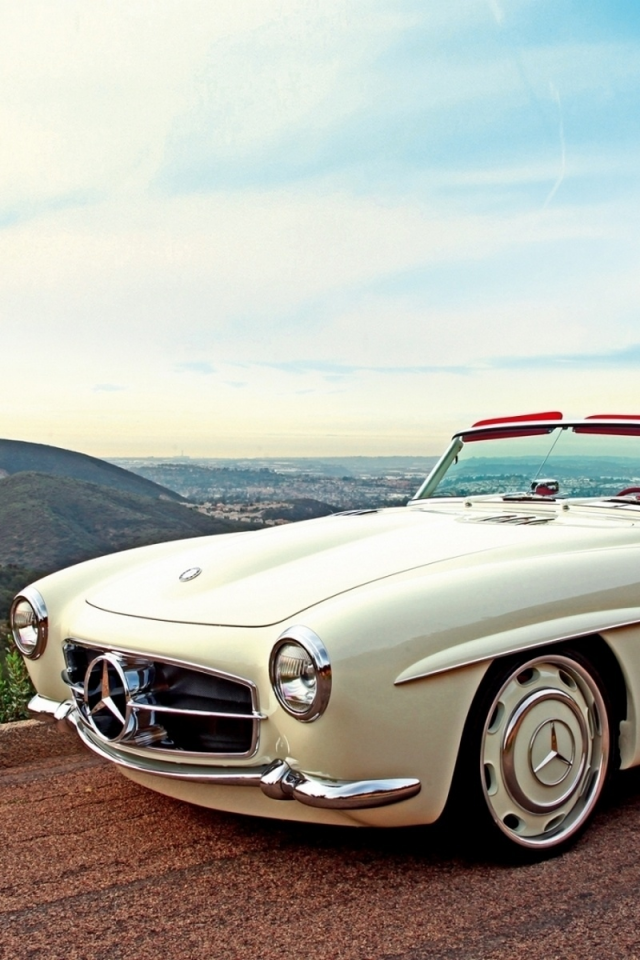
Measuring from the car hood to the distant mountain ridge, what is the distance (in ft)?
21.6

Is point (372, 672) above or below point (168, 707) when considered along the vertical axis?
above

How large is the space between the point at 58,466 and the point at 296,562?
782 centimetres

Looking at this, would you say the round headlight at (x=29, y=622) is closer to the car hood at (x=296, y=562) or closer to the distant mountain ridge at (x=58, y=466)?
the car hood at (x=296, y=562)

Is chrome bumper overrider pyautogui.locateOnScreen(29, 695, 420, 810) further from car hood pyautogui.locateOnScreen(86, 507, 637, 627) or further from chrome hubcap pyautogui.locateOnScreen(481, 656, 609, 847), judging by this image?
car hood pyautogui.locateOnScreen(86, 507, 637, 627)

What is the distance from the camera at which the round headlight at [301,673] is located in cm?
270

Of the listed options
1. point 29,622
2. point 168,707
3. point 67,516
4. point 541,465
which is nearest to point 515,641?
point 168,707

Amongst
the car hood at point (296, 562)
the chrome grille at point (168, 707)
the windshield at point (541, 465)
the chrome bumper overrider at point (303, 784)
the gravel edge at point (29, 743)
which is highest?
the windshield at point (541, 465)

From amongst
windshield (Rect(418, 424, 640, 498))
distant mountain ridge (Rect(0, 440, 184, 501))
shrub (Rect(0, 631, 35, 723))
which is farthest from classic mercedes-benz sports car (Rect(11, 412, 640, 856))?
distant mountain ridge (Rect(0, 440, 184, 501))

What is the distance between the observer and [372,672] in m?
2.74

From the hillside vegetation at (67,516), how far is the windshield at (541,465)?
8.87 feet

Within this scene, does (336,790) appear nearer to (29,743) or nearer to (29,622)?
(29,622)

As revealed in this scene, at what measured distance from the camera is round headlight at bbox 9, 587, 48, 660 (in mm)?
3838

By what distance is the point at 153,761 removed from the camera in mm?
3131

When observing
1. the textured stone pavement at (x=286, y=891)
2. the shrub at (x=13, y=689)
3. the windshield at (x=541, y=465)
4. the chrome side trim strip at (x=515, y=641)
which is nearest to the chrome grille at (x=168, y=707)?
the textured stone pavement at (x=286, y=891)
